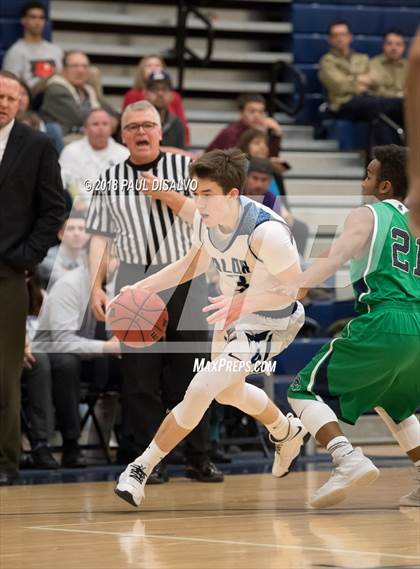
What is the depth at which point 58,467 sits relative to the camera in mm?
7496

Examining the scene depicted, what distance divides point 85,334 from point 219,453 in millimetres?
1116

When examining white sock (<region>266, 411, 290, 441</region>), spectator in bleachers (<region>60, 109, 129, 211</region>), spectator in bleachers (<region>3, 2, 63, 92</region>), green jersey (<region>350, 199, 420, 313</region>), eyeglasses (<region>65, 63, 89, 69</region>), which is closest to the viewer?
green jersey (<region>350, 199, 420, 313</region>)

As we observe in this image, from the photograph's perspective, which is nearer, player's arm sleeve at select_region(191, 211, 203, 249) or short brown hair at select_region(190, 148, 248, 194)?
short brown hair at select_region(190, 148, 248, 194)

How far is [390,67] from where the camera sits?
1278 cm

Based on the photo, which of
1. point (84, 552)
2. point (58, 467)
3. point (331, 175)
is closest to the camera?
point (84, 552)

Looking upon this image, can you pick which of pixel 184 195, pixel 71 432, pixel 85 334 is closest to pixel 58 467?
pixel 71 432

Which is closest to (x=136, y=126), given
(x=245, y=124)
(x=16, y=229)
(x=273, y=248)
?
(x=16, y=229)

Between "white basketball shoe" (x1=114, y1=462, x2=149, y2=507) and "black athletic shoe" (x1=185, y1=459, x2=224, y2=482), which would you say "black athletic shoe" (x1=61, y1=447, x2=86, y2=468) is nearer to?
"black athletic shoe" (x1=185, y1=459, x2=224, y2=482)

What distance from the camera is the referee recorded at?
257 inches

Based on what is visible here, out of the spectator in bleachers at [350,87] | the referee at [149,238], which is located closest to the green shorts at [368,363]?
the referee at [149,238]

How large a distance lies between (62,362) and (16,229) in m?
1.10

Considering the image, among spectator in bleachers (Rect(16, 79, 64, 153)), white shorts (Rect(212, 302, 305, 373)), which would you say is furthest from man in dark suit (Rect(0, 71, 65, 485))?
white shorts (Rect(212, 302, 305, 373))

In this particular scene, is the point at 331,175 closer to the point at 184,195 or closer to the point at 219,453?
the point at 219,453

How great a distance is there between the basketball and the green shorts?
89cm
